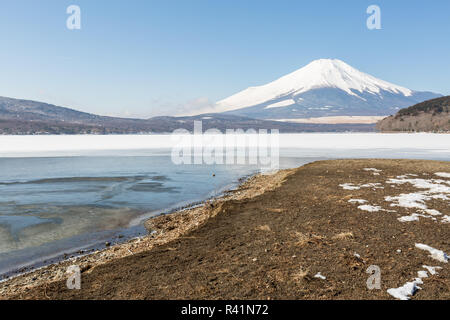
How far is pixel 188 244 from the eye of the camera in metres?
9.35

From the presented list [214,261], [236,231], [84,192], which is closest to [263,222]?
[236,231]

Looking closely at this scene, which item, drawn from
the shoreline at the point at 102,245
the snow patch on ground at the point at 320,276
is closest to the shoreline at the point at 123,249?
the shoreline at the point at 102,245

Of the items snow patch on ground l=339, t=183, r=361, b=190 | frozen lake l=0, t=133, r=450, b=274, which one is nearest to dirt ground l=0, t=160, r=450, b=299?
snow patch on ground l=339, t=183, r=361, b=190

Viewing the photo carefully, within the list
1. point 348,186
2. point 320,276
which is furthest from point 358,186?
point 320,276

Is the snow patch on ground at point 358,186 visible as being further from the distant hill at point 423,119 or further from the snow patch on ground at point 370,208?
the distant hill at point 423,119

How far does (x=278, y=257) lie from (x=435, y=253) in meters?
3.58

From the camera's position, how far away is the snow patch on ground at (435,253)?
7.46 meters

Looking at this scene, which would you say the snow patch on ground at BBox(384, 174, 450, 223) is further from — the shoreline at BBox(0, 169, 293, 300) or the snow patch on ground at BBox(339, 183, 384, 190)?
the shoreline at BBox(0, 169, 293, 300)

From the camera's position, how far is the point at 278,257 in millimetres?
7871

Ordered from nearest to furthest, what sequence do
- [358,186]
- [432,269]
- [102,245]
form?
[432,269] → [102,245] → [358,186]

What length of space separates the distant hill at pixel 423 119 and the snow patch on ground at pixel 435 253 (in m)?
148

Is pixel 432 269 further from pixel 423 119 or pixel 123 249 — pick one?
pixel 423 119
